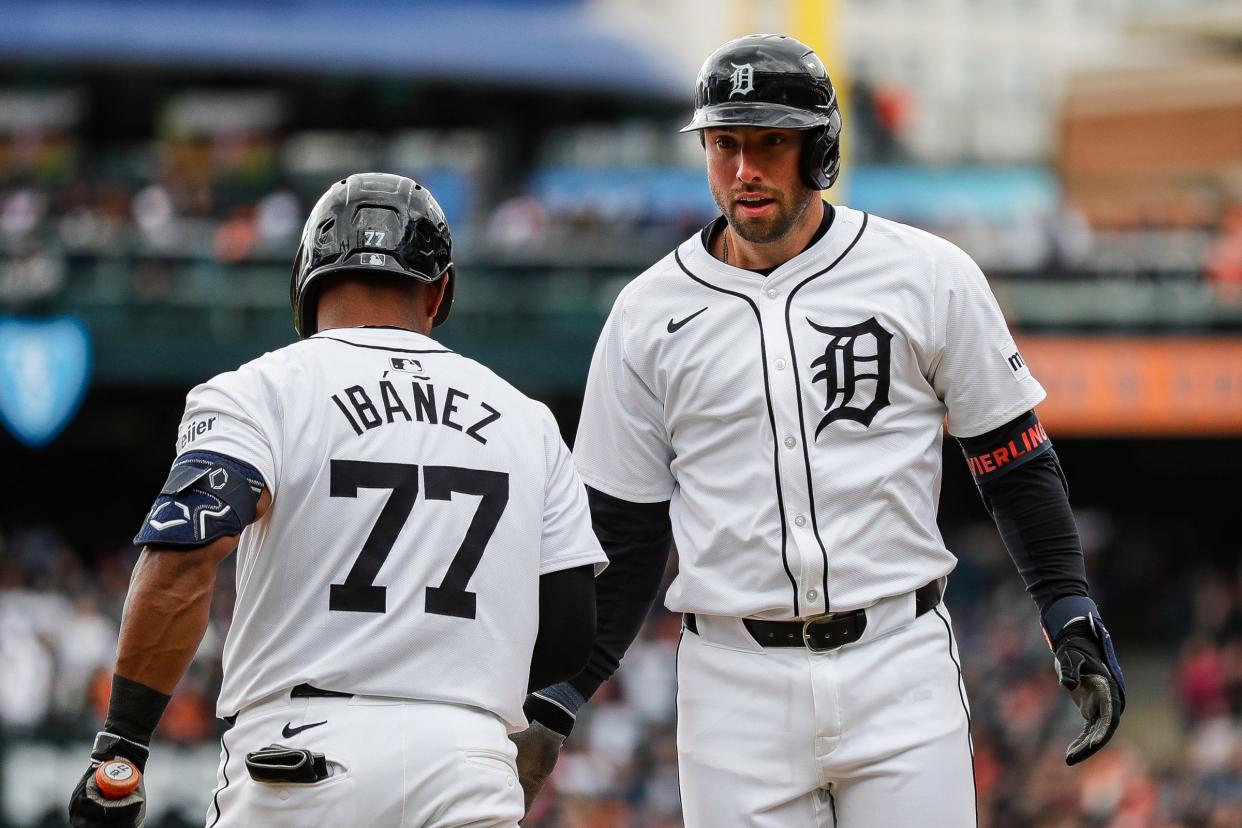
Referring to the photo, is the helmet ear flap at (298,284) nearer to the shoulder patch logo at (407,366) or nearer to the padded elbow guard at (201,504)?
the shoulder patch logo at (407,366)

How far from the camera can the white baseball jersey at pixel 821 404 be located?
3713mm

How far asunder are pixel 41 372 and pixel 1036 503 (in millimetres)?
16290

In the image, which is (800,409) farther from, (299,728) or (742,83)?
(299,728)

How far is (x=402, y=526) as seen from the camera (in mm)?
3225

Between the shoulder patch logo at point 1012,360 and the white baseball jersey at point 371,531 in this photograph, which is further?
the shoulder patch logo at point 1012,360

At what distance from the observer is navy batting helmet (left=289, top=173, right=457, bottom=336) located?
352 cm

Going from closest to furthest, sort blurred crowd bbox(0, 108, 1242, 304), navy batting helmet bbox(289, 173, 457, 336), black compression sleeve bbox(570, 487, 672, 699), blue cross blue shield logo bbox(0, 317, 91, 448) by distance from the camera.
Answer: navy batting helmet bbox(289, 173, 457, 336) < black compression sleeve bbox(570, 487, 672, 699) < blue cross blue shield logo bbox(0, 317, 91, 448) < blurred crowd bbox(0, 108, 1242, 304)

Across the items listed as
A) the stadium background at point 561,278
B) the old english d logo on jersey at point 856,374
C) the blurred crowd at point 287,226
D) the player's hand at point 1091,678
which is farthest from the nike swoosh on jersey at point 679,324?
the blurred crowd at point 287,226

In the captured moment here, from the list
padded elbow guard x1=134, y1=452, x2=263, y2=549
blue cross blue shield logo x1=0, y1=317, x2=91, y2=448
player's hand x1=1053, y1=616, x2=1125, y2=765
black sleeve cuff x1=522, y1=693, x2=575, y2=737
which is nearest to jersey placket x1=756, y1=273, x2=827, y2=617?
player's hand x1=1053, y1=616, x2=1125, y2=765

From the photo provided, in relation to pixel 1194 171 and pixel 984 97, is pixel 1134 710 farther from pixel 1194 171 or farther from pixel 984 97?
pixel 984 97

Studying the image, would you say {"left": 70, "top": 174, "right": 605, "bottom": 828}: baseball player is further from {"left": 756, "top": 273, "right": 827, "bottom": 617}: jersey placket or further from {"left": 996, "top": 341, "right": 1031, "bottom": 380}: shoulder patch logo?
{"left": 996, "top": 341, "right": 1031, "bottom": 380}: shoulder patch logo

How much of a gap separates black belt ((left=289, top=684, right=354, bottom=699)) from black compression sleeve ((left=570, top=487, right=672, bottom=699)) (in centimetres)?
90

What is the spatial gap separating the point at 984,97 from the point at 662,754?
51504 mm

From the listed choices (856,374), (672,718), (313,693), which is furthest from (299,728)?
(672,718)
